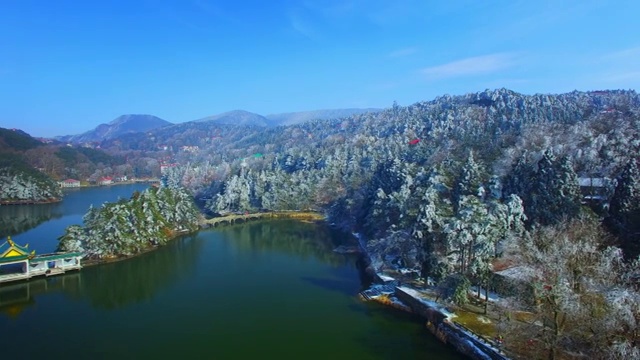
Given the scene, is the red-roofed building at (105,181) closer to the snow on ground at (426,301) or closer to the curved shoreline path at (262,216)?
the curved shoreline path at (262,216)

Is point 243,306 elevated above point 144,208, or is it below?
below

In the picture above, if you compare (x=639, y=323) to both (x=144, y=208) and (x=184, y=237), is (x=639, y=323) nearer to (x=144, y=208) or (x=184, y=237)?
(x=144, y=208)

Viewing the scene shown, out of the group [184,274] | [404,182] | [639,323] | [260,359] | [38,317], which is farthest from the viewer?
[404,182]

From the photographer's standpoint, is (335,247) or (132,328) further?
(335,247)

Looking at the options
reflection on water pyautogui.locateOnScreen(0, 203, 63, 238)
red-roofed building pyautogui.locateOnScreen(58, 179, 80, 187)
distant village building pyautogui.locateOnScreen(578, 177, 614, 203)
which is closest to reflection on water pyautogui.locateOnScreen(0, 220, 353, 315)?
distant village building pyautogui.locateOnScreen(578, 177, 614, 203)

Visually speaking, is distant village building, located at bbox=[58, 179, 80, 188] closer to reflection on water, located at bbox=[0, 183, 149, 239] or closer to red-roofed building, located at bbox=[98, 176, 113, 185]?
red-roofed building, located at bbox=[98, 176, 113, 185]

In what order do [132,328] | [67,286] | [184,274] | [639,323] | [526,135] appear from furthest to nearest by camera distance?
[526,135], [184,274], [67,286], [132,328], [639,323]

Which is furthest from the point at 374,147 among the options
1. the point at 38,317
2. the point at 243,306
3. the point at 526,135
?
the point at 38,317

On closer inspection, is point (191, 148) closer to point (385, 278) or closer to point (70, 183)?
point (70, 183)
